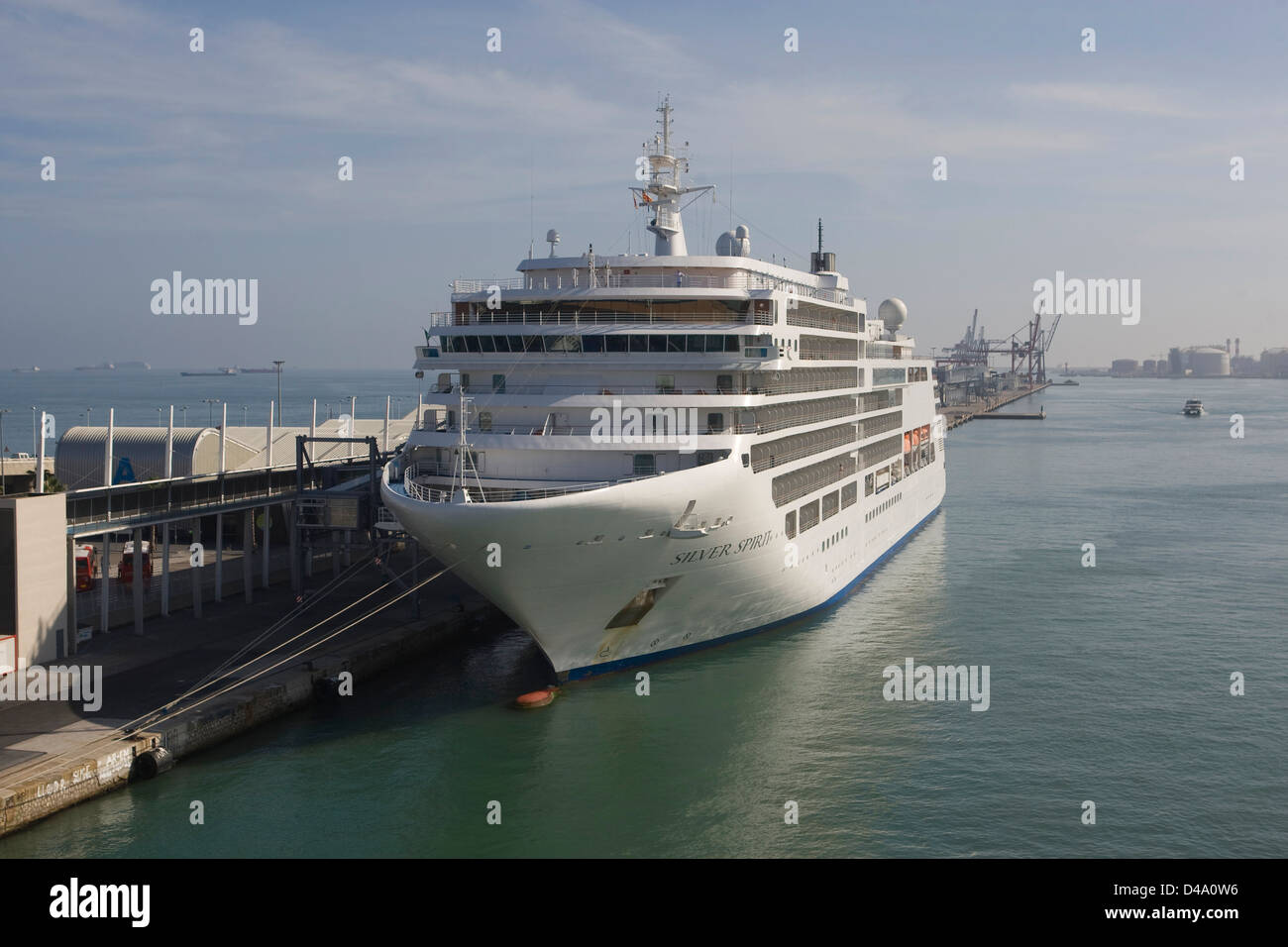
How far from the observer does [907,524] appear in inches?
1645

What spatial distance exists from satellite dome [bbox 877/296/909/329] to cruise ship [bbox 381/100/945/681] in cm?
2242

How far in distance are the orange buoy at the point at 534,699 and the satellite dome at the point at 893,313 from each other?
32993mm

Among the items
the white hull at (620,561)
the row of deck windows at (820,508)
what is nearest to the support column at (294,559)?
the white hull at (620,561)

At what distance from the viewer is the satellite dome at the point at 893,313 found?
161 ft

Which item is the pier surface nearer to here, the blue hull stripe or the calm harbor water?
the blue hull stripe

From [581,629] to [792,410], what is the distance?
781cm

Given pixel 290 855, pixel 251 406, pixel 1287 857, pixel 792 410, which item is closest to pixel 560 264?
pixel 792 410

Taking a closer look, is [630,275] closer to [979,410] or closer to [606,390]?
[606,390]

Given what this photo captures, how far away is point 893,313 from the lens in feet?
163

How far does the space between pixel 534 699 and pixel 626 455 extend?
17.4 ft

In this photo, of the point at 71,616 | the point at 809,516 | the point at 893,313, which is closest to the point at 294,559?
the point at 71,616

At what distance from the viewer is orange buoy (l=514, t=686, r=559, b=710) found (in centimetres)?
2119

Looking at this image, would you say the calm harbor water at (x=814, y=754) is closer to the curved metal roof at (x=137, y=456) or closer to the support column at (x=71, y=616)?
the support column at (x=71, y=616)
